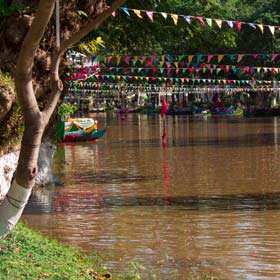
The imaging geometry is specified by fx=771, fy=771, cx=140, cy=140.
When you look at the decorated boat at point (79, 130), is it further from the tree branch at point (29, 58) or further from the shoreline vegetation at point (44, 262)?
the tree branch at point (29, 58)

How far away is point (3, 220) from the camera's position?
7.77 m

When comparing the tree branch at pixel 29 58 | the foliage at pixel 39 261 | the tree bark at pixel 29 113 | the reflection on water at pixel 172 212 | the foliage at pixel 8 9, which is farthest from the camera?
the foliage at pixel 8 9

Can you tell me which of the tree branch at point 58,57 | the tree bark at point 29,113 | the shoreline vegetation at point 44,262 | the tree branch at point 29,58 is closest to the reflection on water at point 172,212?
the shoreline vegetation at point 44,262

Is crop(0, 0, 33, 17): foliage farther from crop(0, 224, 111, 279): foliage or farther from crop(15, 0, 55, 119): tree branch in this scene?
crop(15, 0, 55, 119): tree branch

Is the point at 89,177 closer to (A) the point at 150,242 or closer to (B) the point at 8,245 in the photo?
(A) the point at 150,242

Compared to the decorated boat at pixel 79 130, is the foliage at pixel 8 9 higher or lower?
higher

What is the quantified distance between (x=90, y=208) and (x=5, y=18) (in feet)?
15.5

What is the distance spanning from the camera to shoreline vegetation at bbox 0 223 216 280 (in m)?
7.46

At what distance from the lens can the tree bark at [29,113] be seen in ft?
23.6

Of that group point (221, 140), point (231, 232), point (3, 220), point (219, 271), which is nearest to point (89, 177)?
point (231, 232)

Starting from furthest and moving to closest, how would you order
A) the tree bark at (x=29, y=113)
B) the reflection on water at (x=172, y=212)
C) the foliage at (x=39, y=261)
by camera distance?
1. the reflection on water at (x=172, y=212)
2. the foliage at (x=39, y=261)
3. the tree bark at (x=29, y=113)

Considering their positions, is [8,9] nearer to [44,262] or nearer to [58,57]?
[58,57]

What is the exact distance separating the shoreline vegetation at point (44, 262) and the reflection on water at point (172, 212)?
39 cm

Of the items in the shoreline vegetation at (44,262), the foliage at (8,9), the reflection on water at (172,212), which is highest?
the foliage at (8,9)
